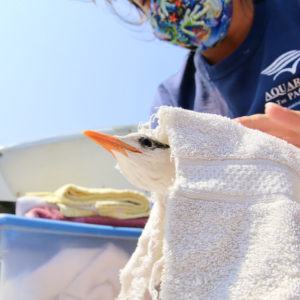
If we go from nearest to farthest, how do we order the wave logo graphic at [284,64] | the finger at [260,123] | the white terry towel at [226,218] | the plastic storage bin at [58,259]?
the white terry towel at [226,218], the finger at [260,123], the plastic storage bin at [58,259], the wave logo graphic at [284,64]

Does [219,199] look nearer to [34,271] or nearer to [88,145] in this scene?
[34,271]

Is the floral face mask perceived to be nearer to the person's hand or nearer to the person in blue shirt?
the person in blue shirt

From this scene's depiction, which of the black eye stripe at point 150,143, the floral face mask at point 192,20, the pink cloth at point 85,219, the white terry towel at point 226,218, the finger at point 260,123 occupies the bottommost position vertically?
the pink cloth at point 85,219

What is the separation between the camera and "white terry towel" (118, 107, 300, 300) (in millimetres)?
264

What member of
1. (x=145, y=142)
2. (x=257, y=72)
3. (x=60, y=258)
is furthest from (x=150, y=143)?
(x=257, y=72)

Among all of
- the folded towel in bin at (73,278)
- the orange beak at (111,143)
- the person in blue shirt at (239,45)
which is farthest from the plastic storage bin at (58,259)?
the person in blue shirt at (239,45)

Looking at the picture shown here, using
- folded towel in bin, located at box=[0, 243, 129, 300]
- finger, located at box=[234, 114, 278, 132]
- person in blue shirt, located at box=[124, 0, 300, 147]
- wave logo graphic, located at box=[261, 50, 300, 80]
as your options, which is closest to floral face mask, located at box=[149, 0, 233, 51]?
person in blue shirt, located at box=[124, 0, 300, 147]

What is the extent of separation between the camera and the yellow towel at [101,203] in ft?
2.59

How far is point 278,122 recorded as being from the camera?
35cm

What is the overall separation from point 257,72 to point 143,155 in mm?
452

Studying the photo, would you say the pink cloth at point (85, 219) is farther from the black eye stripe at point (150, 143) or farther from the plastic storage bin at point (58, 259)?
the black eye stripe at point (150, 143)

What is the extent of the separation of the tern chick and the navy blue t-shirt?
0.37 meters

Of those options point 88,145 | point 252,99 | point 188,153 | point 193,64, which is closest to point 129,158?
point 188,153

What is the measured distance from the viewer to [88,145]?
1341 mm
